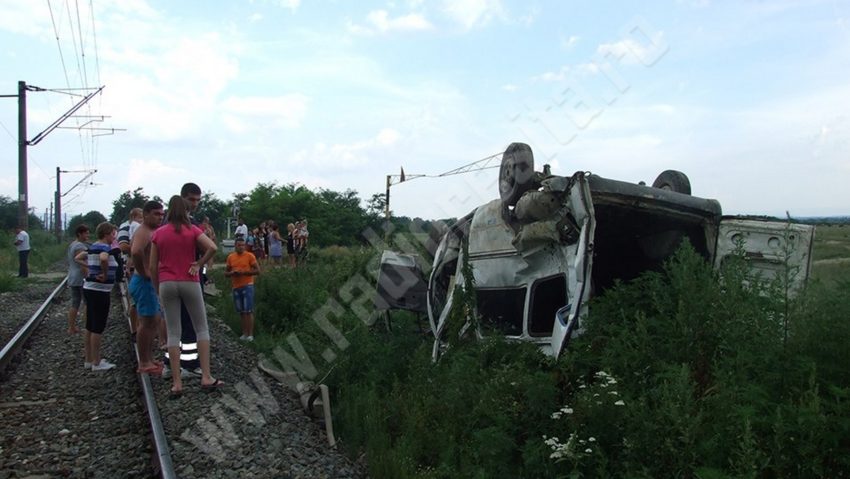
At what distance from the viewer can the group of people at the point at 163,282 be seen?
6.55 m

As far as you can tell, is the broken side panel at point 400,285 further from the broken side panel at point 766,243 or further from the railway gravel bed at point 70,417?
the broken side panel at point 766,243

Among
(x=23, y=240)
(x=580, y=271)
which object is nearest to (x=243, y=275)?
(x=580, y=271)

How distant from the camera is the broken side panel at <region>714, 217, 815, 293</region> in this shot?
599 centimetres

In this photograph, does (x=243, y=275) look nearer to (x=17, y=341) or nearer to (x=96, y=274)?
(x=96, y=274)

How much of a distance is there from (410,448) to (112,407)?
10.1 feet

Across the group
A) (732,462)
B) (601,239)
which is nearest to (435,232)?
(601,239)

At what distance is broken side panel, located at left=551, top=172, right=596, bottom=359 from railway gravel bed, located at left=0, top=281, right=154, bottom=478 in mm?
3389

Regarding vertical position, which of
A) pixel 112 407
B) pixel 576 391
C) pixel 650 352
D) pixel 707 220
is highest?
pixel 707 220

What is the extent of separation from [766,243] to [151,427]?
18.7 feet

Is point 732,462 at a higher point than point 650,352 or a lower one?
lower

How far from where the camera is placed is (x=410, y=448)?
221 inches

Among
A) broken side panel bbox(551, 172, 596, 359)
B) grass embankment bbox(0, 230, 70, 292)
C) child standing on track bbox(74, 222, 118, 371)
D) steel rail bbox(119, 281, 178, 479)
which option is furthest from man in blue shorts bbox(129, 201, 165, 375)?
grass embankment bbox(0, 230, 70, 292)

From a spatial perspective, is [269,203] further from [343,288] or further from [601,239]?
[601,239]

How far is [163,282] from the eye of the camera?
257 inches
